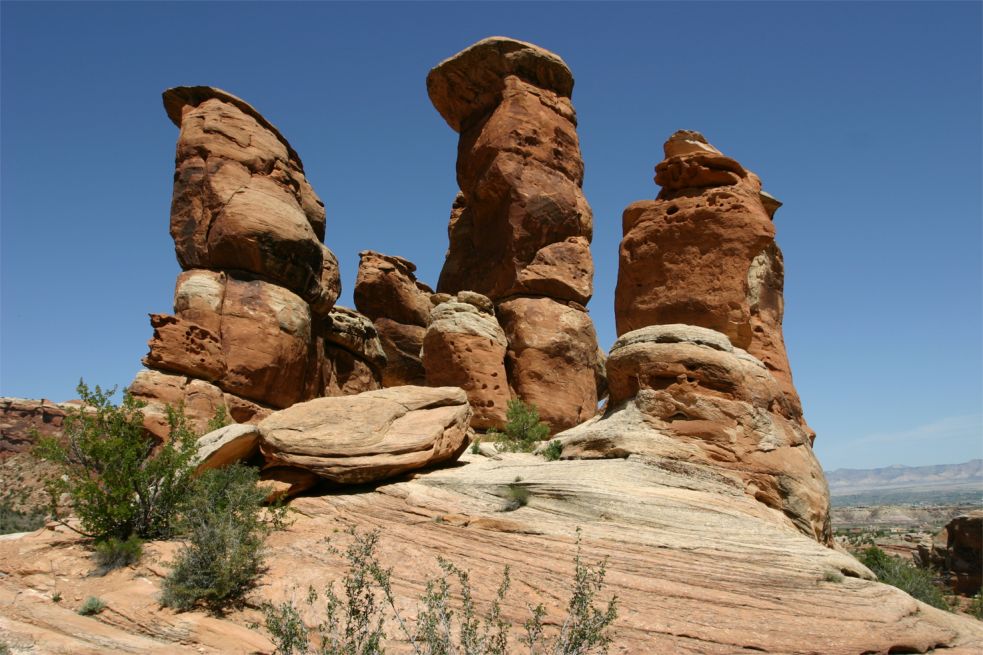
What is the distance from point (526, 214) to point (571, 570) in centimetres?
1453

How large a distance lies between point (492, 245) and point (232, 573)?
1577 centimetres

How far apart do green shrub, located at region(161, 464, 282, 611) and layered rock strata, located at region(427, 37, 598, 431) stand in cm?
1079

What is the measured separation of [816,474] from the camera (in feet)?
38.0

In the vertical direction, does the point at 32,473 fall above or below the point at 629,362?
below

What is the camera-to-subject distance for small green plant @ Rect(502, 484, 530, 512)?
31.7 ft

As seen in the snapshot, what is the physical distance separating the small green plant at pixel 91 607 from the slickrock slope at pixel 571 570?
0.10 m

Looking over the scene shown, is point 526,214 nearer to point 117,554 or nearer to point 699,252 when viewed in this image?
point 699,252

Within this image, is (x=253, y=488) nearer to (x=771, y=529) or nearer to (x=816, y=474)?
(x=771, y=529)

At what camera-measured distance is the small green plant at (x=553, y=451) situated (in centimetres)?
1177

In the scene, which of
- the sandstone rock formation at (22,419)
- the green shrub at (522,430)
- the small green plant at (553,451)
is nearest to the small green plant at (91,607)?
the small green plant at (553,451)

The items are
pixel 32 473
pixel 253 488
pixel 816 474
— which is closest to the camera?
pixel 253 488

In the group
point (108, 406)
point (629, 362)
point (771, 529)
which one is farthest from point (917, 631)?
point (108, 406)

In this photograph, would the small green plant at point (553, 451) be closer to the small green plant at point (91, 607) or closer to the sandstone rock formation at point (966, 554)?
the small green plant at point (91, 607)

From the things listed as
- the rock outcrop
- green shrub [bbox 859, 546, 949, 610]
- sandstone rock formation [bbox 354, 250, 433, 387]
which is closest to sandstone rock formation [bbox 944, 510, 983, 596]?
green shrub [bbox 859, 546, 949, 610]
